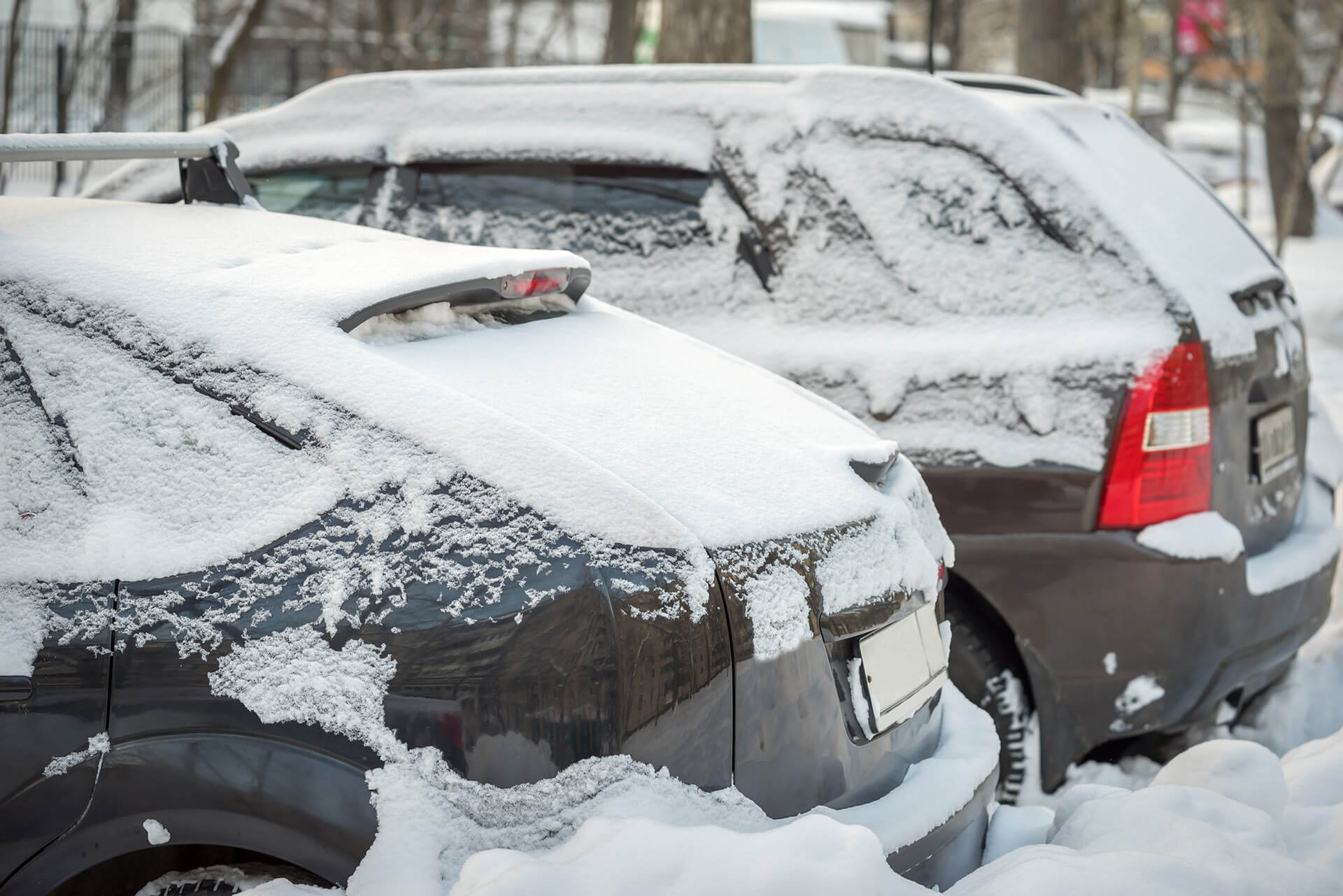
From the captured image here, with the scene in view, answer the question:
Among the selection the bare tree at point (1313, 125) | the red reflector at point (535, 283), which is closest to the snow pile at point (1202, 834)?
the red reflector at point (535, 283)

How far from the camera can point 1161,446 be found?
3078mm

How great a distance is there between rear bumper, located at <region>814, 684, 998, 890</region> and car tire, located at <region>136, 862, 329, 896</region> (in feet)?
2.63

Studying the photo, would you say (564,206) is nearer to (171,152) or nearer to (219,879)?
(171,152)

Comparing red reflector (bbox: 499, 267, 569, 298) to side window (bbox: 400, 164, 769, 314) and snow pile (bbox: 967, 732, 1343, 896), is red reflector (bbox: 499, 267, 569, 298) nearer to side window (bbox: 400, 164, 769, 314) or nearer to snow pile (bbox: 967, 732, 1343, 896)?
side window (bbox: 400, 164, 769, 314)

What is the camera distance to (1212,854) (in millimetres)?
2170

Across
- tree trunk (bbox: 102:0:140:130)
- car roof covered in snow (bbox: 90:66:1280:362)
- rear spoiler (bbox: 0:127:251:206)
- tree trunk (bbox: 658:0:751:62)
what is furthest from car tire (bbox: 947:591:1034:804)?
tree trunk (bbox: 102:0:140:130)

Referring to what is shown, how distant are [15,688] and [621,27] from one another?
18.4 metres

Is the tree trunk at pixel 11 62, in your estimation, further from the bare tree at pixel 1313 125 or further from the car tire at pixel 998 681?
the bare tree at pixel 1313 125

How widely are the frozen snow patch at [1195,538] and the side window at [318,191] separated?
2.49m

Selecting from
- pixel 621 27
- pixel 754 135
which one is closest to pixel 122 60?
pixel 621 27

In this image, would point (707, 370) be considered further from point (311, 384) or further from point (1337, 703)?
point (1337, 703)

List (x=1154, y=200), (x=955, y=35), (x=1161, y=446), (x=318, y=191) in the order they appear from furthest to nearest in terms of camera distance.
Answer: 1. (x=955, y=35)
2. (x=318, y=191)
3. (x=1154, y=200)
4. (x=1161, y=446)

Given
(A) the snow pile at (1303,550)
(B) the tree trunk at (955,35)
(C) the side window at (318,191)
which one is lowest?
(A) the snow pile at (1303,550)

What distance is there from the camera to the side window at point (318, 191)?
13.4 feet
